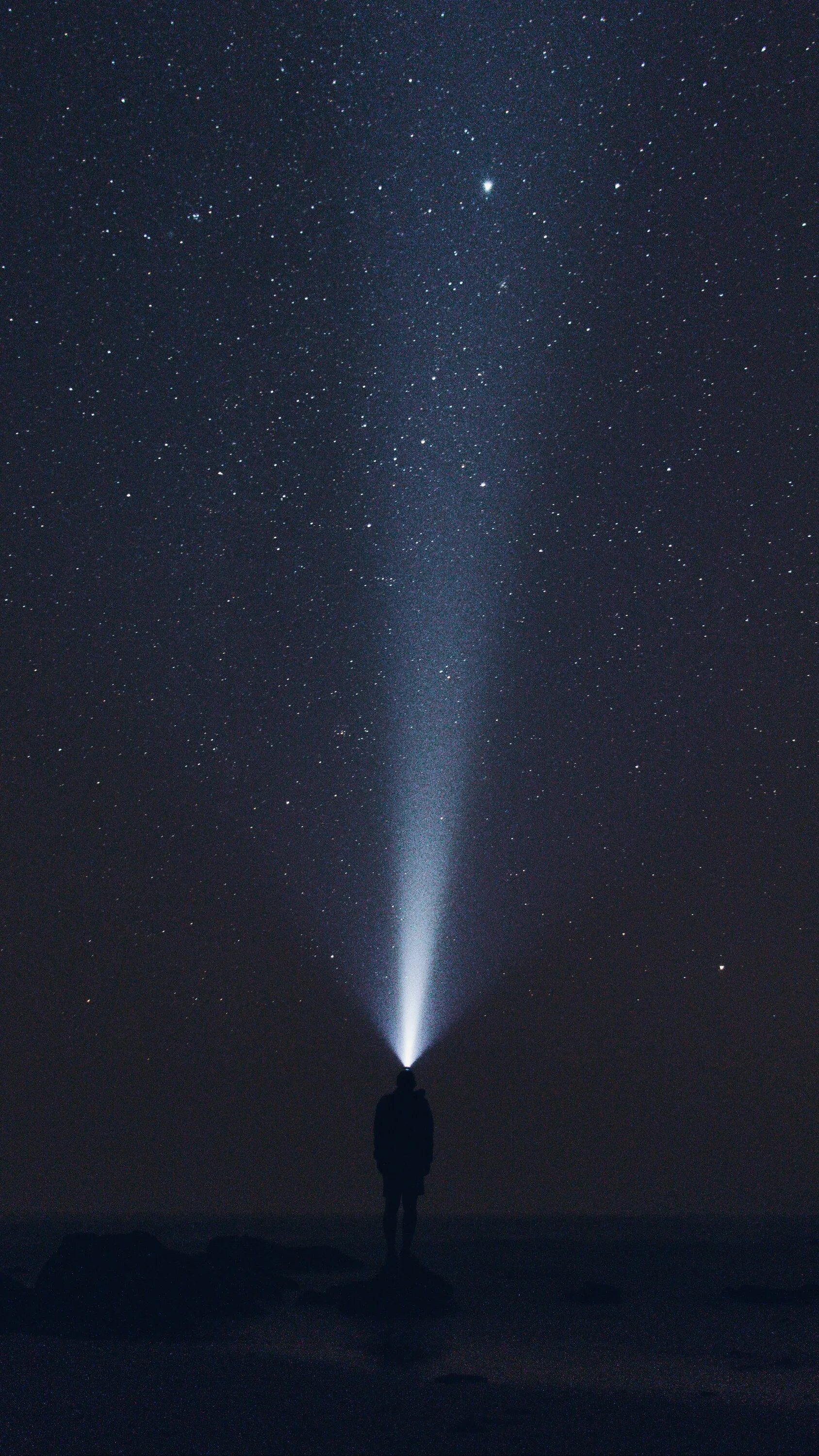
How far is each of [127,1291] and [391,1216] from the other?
2623 mm

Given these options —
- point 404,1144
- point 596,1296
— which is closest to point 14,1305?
point 404,1144

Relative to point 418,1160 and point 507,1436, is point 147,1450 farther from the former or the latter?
point 418,1160

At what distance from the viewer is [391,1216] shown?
1129 centimetres

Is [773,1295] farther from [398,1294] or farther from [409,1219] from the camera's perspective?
[398,1294]

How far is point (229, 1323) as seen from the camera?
945 centimetres

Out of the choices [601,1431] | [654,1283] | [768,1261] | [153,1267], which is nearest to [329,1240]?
[768,1261]

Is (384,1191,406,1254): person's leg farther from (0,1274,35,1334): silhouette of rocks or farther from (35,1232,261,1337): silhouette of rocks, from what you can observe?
(0,1274,35,1334): silhouette of rocks

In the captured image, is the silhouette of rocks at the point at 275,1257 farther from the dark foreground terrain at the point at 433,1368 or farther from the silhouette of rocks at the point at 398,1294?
the silhouette of rocks at the point at 398,1294

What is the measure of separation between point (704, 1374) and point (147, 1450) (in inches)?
142

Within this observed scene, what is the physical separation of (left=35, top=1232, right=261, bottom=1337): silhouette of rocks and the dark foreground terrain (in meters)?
0.04

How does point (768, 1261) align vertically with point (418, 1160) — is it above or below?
below

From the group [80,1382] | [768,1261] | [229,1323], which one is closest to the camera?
[80,1382]

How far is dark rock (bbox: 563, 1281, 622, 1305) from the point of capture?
10969 millimetres

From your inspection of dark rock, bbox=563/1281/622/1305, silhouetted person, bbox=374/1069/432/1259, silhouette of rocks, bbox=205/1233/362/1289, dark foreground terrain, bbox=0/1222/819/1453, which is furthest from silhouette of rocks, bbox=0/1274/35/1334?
dark rock, bbox=563/1281/622/1305
